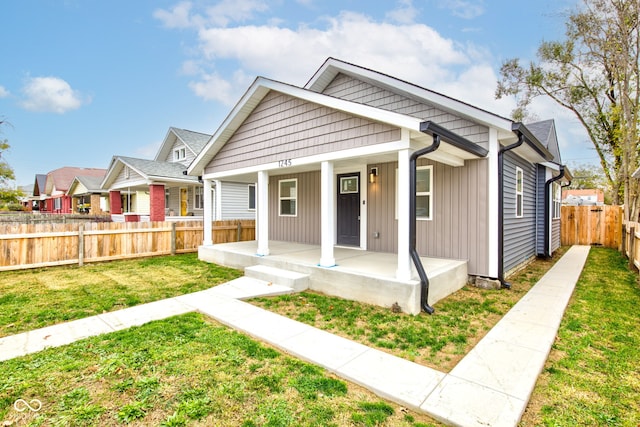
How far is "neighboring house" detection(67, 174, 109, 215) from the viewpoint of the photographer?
22938 millimetres

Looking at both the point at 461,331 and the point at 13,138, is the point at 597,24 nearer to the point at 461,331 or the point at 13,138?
the point at 461,331

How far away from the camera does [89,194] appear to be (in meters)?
25.3

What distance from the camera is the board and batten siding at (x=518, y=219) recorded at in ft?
22.6

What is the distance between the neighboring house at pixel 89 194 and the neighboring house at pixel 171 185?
13.7 feet

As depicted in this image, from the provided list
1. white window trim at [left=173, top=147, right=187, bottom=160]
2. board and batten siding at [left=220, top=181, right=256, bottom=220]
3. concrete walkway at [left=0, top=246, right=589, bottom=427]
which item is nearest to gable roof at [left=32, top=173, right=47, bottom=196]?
white window trim at [left=173, top=147, right=187, bottom=160]

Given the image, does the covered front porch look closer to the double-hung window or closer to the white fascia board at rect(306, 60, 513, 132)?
the double-hung window

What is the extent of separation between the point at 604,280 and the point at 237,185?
14.7 m

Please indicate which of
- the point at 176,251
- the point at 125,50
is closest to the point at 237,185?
the point at 176,251

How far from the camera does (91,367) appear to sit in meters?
3.04

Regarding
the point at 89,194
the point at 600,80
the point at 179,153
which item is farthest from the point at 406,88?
the point at 89,194

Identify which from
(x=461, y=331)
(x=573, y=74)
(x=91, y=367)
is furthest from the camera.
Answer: (x=573, y=74)

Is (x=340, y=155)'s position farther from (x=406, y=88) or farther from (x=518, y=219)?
(x=518, y=219)

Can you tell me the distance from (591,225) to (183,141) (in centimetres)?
2056

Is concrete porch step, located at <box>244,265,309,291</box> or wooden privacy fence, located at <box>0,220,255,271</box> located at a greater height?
wooden privacy fence, located at <box>0,220,255,271</box>
